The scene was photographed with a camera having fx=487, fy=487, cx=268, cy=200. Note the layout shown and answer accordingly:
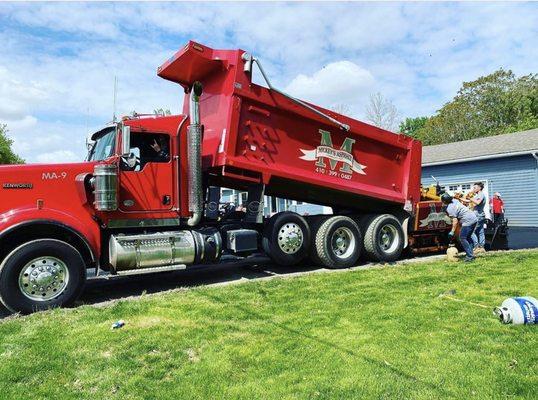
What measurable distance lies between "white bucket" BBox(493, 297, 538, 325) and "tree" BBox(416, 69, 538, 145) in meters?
37.7

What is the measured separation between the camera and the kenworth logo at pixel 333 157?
30.9ft

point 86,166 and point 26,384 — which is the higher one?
point 86,166

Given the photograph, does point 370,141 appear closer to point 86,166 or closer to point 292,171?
point 292,171

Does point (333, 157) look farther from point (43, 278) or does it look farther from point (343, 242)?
point (43, 278)

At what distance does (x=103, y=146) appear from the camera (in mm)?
7824

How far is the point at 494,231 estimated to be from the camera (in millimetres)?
11617

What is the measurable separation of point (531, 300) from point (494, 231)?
279 inches

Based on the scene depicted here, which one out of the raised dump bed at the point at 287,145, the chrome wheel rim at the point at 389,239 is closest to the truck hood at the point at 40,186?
the raised dump bed at the point at 287,145

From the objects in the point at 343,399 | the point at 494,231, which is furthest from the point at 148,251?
the point at 494,231

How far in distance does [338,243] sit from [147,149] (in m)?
4.25

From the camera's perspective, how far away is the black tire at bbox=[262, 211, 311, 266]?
884cm

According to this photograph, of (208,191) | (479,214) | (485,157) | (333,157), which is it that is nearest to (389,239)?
(333,157)

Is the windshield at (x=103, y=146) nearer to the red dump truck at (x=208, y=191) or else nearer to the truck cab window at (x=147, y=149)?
the red dump truck at (x=208, y=191)

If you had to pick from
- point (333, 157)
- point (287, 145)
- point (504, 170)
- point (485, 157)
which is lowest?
point (333, 157)
